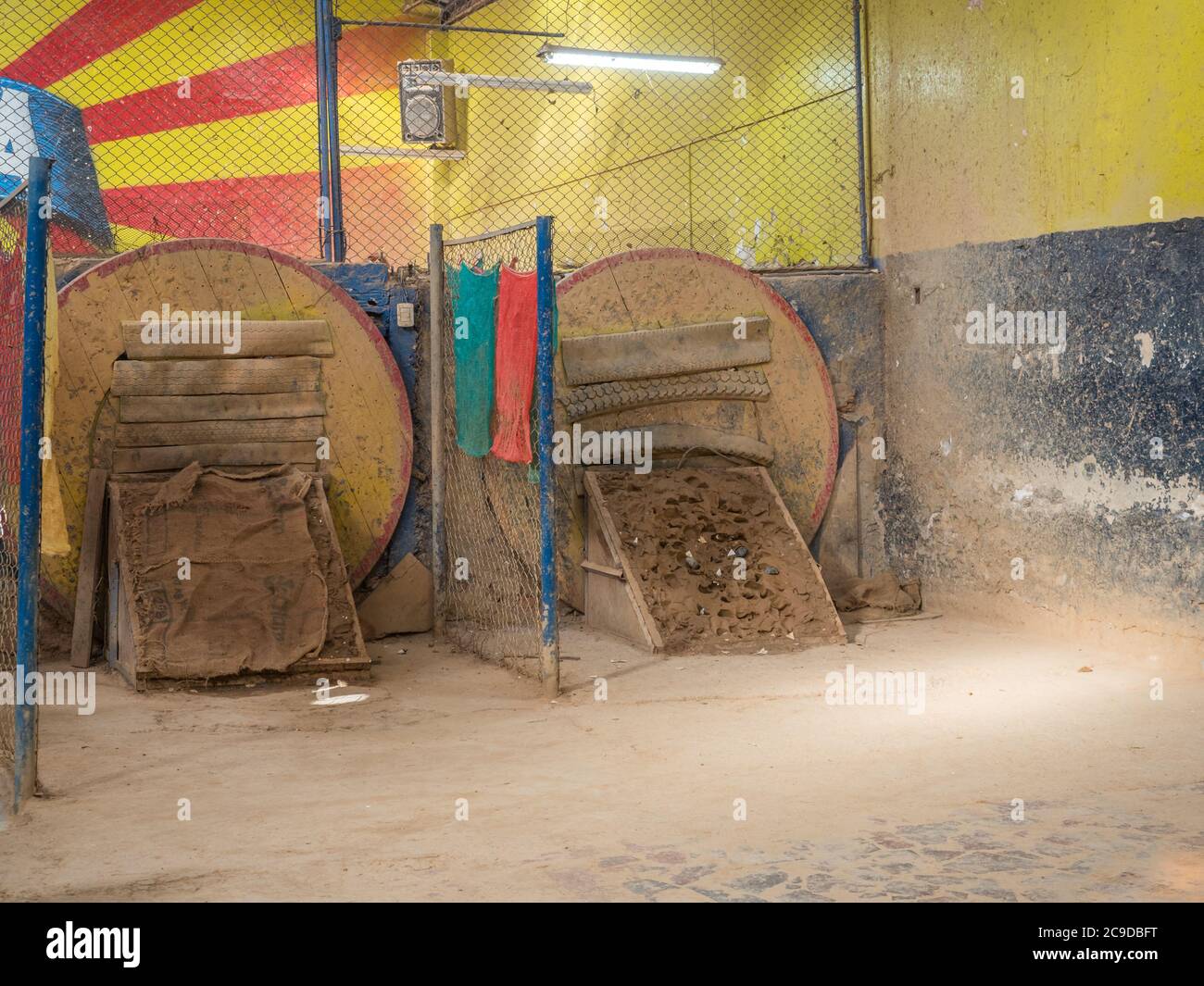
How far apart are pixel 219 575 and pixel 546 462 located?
65.2 inches

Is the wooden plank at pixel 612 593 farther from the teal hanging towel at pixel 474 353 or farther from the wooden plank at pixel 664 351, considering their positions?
the teal hanging towel at pixel 474 353

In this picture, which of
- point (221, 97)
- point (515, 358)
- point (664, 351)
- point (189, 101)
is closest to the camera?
point (515, 358)

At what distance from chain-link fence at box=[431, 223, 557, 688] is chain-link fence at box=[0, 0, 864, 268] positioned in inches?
112

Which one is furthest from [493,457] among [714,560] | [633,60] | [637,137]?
[637,137]

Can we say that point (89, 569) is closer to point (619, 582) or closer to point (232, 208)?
point (619, 582)

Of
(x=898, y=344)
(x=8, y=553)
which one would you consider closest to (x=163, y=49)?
(x=898, y=344)

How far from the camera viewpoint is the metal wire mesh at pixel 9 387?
461 cm

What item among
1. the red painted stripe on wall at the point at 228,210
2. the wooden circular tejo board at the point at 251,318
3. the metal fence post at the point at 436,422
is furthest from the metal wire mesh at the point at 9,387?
the red painted stripe on wall at the point at 228,210

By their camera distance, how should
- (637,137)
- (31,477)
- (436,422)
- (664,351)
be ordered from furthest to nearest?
(637,137), (664,351), (436,422), (31,477)

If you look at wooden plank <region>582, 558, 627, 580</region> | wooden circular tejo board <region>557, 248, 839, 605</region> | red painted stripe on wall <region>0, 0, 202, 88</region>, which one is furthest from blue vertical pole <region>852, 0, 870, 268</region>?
red painted stripe on wall <region>0, 0, 202, 88</region>

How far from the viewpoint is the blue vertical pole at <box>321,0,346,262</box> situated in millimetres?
7512

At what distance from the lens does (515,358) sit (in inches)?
242

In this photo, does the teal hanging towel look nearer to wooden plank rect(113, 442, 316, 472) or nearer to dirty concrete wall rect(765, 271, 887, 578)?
wooden plank rect(113, 442, 316, 472)

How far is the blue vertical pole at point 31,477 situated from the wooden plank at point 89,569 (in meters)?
2.21
